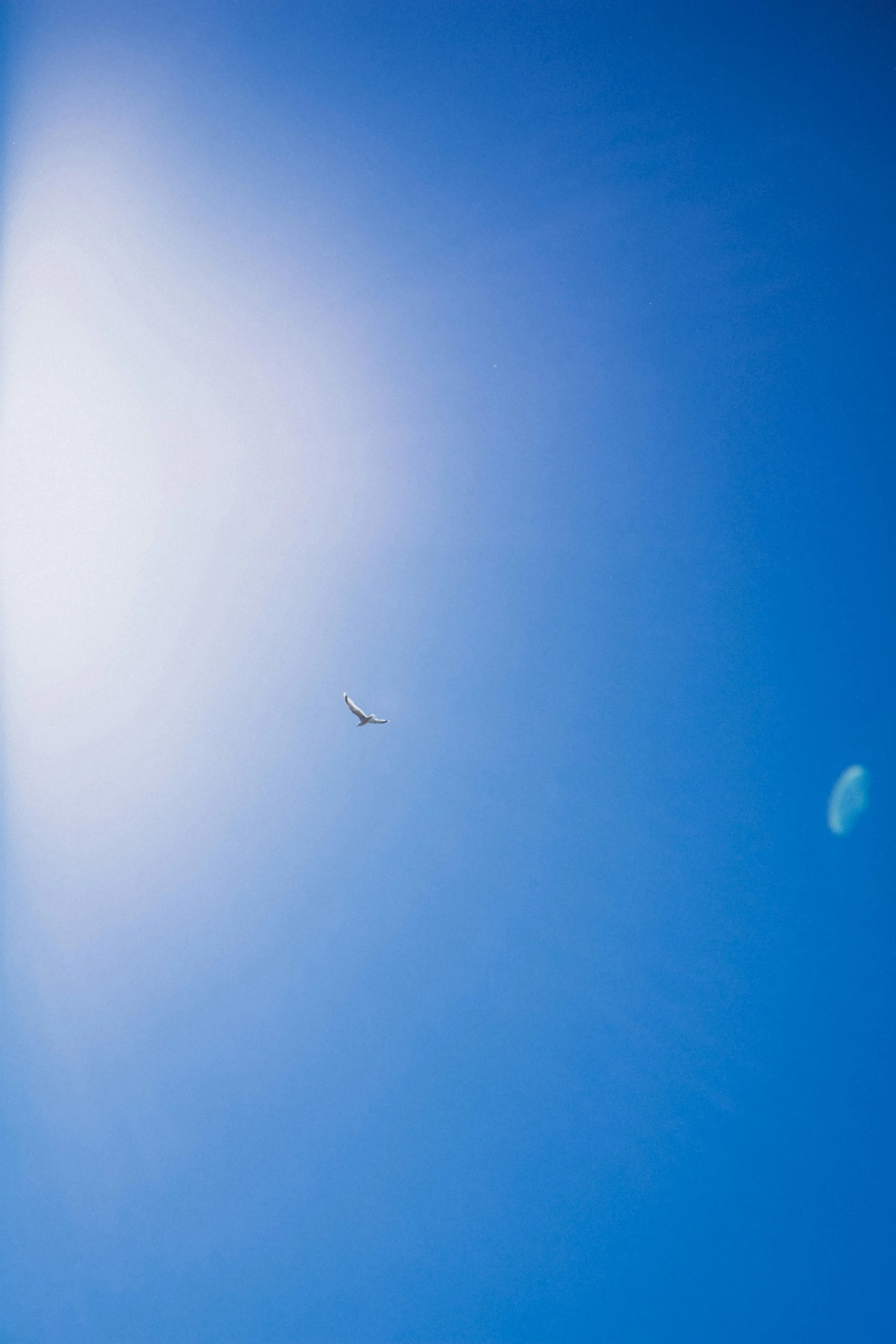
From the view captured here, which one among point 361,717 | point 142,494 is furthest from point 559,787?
point 142,494

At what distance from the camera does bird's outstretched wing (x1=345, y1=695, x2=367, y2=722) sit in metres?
1.56

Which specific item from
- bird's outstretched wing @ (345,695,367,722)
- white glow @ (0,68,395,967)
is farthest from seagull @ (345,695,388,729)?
white glow @ (0,68,395,967)

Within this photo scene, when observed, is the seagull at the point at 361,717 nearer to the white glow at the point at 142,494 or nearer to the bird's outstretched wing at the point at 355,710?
the bird's outstretched wing at the point at 355,710

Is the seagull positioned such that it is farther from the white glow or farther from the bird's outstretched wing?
the white glow

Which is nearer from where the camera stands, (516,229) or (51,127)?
(516,229)

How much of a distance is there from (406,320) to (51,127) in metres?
0.76

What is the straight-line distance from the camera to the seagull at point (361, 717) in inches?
62.0

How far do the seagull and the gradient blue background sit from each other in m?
0.03

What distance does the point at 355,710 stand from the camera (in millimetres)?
1563

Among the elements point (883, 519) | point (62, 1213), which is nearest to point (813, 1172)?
point (883, 519)

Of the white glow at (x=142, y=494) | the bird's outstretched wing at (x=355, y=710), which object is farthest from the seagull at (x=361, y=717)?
the white glow at (x=142, y=494)

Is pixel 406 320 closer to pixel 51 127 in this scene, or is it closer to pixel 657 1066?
pixel 51 127

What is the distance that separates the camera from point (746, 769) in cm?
154

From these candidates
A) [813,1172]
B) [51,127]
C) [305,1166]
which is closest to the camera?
[813,1172]
